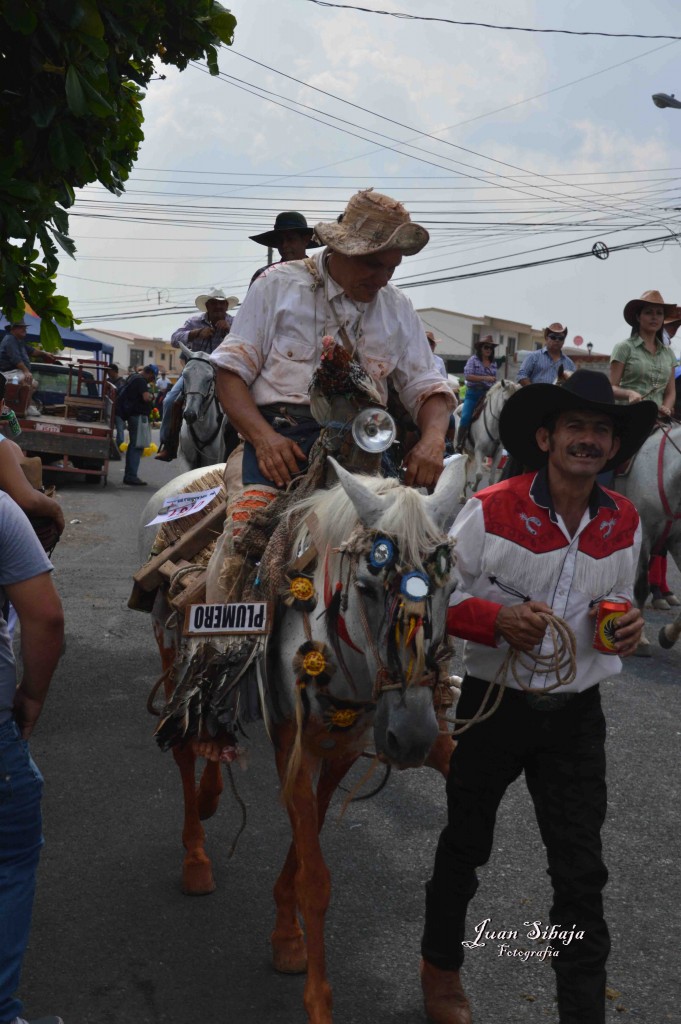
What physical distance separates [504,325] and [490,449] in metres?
67.2

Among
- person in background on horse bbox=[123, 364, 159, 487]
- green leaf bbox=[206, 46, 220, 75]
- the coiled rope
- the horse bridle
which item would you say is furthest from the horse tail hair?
person in background on horse bbox=[123, 364, 159, 487]

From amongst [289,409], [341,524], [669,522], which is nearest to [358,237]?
[289,409]

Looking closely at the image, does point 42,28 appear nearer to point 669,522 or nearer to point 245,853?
point 245,853

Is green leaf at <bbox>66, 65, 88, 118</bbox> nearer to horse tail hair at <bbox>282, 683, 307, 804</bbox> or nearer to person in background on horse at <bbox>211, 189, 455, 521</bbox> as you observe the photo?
person in background on horse at <bbox>211, 189, 455, 521</bbox>

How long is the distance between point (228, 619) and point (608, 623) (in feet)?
4.20

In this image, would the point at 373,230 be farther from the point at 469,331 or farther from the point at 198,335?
the point at 469,331

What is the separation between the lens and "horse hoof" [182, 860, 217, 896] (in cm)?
433

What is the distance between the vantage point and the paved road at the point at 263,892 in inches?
141

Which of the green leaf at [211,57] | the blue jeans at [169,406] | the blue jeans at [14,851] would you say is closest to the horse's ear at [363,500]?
the blue jeans at [14,851]

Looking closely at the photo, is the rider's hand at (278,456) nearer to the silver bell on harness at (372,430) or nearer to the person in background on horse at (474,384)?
the silver bell on harness at (372,430)

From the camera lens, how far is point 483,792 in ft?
11.3

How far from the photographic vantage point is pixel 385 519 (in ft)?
10.4

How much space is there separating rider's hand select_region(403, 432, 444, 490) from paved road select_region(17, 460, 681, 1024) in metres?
1.75

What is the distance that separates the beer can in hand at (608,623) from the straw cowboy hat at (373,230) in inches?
60.5
